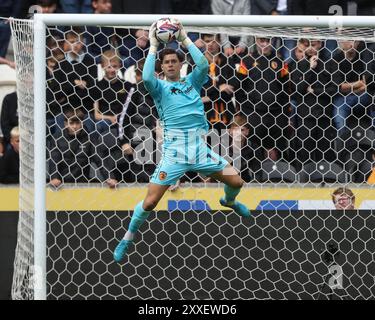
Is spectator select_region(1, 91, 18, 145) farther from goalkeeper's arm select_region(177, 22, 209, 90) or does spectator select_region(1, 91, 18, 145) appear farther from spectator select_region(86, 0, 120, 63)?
goalkeeper's arm select_region(177, 22, 209, 90)

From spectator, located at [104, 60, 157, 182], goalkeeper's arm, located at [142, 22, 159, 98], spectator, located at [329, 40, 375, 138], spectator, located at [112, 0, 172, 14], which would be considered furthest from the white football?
spectator, located at [112, 0, 172, 14]

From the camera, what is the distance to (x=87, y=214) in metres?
7.93

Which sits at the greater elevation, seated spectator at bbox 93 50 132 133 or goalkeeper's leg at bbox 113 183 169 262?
seated spectator at bbox 93 50 132 133

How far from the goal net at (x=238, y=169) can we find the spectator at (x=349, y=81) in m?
0.01

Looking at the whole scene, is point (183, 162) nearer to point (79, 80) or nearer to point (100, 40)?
point (79, 80)

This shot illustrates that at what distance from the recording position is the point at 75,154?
820cm

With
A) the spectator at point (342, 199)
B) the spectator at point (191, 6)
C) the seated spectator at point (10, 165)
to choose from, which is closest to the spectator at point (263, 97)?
the spectator at point (342, 199)

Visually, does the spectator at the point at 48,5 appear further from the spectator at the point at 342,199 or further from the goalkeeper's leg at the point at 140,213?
the spectator at the point at 342,199

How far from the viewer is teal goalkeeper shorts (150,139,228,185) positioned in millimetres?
7105

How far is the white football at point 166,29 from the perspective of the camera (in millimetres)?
6625

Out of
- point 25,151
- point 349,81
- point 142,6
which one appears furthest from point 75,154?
point 142,6

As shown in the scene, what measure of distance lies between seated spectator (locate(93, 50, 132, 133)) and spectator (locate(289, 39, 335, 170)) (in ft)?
4.13

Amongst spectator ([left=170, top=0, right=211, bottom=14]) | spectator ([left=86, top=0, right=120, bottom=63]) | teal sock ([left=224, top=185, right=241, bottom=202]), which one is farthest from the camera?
spectator ([left=170, top=0, right=211, bottom=14])

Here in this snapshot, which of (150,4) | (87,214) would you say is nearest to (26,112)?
(87,214)
